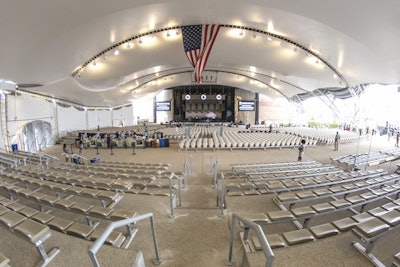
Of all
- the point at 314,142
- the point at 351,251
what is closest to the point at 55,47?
the point at 351,251

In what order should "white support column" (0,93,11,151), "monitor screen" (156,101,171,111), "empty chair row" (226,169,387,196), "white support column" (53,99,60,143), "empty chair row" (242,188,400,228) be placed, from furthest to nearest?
"monitor screen" (156,101,171,111) → "white support column" (53,99,60,143) → "white support column" (0,93,11,151) → "empty chair row" (226,169,387,196) → "empty chair row" (242,188,400,228)

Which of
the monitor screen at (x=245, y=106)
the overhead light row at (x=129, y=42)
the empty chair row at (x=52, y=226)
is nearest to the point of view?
the empty chair row at (x=52, y=226)

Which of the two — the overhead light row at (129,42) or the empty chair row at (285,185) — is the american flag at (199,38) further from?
the empty chair row at (285,185)

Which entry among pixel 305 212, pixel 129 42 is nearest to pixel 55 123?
pixel 129 42

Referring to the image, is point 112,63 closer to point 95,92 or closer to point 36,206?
point 95,92

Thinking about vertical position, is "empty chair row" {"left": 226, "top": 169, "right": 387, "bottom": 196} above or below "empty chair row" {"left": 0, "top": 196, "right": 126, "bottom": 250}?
below

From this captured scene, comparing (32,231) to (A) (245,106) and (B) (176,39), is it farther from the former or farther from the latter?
(A) (245,106)

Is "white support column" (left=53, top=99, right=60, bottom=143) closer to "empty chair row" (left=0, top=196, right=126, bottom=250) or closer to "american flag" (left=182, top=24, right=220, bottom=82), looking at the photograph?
"american flag" (left=182, top=24, right=220, bottom=82)

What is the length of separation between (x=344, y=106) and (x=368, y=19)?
2405 centimetres

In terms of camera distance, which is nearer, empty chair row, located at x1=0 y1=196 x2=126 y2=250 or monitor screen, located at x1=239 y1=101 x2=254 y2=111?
empty chair row, located at x1=0 y1=196 x2=126 y2=250

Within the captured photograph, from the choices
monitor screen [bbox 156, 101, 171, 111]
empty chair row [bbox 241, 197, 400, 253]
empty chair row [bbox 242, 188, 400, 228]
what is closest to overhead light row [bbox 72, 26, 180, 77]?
empty chair row [bbox 242, 188, 400, 228]

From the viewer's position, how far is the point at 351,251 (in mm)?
2412

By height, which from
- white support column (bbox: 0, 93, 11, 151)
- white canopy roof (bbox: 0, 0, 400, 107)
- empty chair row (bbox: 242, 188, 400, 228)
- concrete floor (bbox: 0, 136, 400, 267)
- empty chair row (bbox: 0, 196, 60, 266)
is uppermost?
white canopy roof (bbox: 0, 0, 400, 107)

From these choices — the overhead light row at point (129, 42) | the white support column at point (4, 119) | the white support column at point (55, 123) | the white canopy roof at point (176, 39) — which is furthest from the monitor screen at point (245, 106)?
the white support column at point (4, 119)
